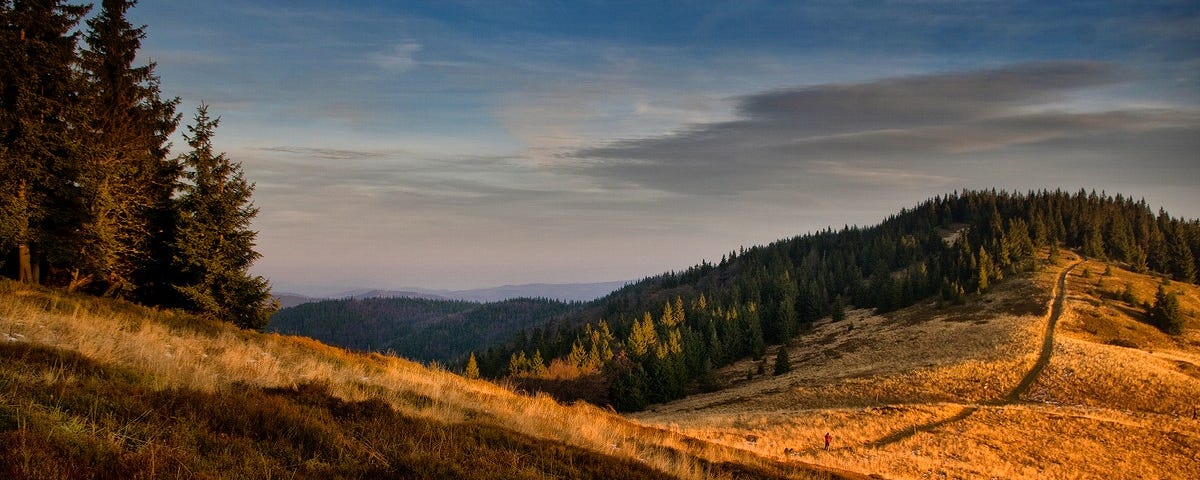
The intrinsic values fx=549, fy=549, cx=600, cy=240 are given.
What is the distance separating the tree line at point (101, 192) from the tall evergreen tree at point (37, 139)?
0.05 meters

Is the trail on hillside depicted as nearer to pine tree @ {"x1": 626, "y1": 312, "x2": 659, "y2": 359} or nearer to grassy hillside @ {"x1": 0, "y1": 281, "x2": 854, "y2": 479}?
grassy hillside @ {"x1": 0, "y1": 281, "x2": 854, "y2": 479}

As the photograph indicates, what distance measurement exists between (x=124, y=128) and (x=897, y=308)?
11833cm

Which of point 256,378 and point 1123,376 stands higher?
point 256,378

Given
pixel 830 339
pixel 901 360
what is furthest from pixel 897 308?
pixel 901 360

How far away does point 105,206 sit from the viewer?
24359 mm

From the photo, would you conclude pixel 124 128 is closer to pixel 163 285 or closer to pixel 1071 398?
pixel 163 285

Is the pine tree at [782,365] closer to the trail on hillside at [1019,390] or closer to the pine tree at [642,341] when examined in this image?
the pine tree at [642,341]

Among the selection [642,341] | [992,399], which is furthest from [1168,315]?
[642,341]

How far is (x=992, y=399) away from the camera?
42969 millimetres

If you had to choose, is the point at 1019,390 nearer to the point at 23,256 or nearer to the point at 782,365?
the point at 782,365

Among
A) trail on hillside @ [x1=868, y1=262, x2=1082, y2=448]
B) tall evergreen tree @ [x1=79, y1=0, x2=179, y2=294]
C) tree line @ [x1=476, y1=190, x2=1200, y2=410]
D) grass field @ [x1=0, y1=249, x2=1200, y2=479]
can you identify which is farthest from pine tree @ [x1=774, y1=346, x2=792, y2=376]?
tall evergreen tree @ [x1=79, y1=0, x2=179, y2=294]

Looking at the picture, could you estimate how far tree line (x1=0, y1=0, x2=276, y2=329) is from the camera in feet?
77.7

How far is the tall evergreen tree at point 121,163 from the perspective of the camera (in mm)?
24375

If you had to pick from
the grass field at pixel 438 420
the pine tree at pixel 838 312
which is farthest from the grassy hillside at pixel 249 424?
the pine tree at pixel 838 312
